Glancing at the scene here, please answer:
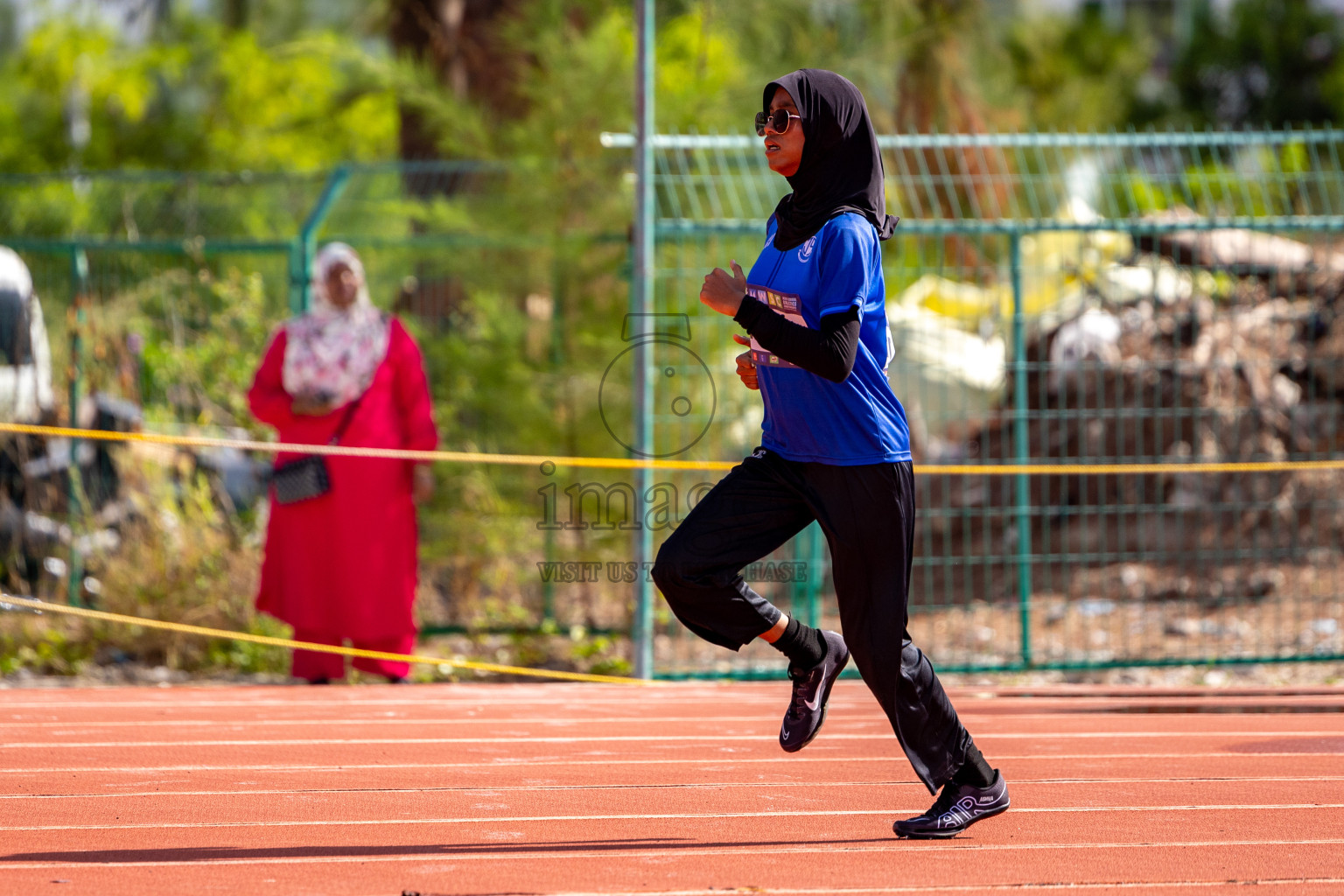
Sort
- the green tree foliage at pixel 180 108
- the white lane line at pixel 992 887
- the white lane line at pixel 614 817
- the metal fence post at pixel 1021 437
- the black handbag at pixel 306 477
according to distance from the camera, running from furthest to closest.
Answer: the green tree foliage at pixel 180 108
the metal fence post at pixel 1021 437
the black handbag at pixel 306 477
the white lane line at pixel 614 817
the white lane line at pixel 992 887

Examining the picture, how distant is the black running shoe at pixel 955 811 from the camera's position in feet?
14.1

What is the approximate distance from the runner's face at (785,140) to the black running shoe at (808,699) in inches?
52.6

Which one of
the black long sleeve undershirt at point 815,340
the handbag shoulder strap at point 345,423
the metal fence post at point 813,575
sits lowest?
the metal fence post at point 813,575

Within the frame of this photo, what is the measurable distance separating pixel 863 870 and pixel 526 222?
20.9 feet

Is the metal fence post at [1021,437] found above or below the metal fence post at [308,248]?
below

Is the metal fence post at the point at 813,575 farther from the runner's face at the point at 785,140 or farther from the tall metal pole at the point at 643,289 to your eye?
the runner's face at the point at 785,140

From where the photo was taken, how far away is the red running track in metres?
3.96

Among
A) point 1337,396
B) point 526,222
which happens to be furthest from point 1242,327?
point 526,222

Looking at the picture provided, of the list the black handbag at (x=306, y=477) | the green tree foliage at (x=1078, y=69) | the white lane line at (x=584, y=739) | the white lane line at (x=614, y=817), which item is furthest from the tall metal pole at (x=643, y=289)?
the green tree foliage at (x=1078, y=69)

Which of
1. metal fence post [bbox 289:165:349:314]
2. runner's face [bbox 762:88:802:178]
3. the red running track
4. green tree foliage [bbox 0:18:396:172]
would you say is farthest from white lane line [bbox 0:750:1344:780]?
green tree foliage [bbox 0:18:396:172]

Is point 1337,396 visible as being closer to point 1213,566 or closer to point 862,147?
point 1213,566

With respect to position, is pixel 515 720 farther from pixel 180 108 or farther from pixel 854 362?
Answer: pixel 180 108

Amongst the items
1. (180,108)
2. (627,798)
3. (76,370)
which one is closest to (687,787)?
(627,798)

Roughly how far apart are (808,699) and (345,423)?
4.19 meters
